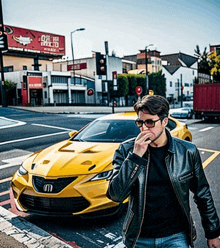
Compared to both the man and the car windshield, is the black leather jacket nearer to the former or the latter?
the man

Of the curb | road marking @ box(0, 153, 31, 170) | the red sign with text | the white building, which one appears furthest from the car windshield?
the white building

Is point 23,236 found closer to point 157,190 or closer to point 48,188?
point 48,188

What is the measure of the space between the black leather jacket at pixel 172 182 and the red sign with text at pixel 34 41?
5782 cm

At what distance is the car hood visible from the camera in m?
4.07

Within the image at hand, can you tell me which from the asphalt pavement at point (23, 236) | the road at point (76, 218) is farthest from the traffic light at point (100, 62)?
the asphalt pavement at point (23, 236)

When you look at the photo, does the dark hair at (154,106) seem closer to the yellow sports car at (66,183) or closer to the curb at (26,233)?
the yellow sports car at (66,183)

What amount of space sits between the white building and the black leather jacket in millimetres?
66613

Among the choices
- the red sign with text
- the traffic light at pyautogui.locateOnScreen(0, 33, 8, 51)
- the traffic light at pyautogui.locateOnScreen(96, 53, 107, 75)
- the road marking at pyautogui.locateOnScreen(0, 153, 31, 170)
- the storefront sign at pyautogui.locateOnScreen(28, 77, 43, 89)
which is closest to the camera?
the road marking at pyautogui.locateOnScreen(0, 153, 31, 170)

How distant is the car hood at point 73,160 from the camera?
13.3ft

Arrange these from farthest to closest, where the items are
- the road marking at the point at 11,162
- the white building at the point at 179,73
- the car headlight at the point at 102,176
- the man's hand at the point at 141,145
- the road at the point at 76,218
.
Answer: the white building at the point at 179,73, the road marking at the point at 11,162, the car headlight at the point at 102,176, the road at the point at 76,218, the man's hand at the point at 141,145

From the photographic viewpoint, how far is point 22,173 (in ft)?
14.6

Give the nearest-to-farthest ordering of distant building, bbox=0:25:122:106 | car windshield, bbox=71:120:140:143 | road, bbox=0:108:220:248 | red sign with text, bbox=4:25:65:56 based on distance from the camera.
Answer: road, bbox=0:108:220:248, car windshield, bbox=71:120:140:143, distant building, bbox=0:25:122:106, red sign with text, bbox=4:25:65:56

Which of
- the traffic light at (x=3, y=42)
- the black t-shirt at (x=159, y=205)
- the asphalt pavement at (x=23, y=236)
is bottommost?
the asphalt pavement at (x=23, y=236)

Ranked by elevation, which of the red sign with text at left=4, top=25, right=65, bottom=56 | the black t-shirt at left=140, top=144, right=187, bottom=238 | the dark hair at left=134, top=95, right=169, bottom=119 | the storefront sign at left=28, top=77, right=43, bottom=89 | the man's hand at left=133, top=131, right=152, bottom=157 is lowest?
the black t-shirt at left=140, top=144, right=187, bottom=238
